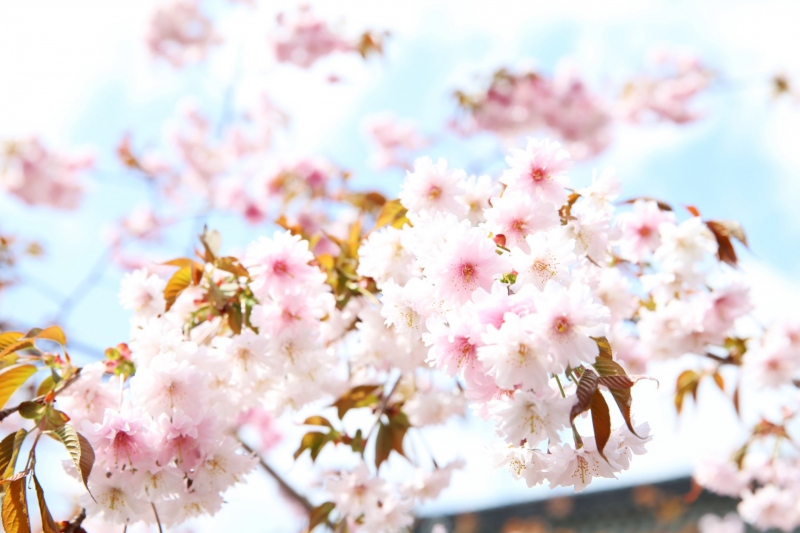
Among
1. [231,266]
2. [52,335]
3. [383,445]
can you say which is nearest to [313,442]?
[383,445]

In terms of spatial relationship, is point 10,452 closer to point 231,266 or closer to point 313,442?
point 231,266

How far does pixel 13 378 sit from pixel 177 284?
348 millimetres

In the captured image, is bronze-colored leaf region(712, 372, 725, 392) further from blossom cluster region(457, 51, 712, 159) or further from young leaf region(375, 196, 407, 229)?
blossom cluster region(457, 51, 712, 159)

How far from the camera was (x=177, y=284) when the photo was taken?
133cm

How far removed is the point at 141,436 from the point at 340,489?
2.22ft

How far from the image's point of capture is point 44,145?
5.18 meters

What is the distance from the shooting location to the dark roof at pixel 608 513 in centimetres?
782

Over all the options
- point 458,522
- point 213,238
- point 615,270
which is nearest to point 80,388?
point 213,238

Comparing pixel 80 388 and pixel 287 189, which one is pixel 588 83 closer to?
pixel 287 189

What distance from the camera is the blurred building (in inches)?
308

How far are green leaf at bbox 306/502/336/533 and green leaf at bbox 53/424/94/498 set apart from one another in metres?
0.77

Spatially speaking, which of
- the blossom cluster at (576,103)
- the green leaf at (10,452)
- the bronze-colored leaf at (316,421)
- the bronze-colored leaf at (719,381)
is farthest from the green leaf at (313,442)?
the blossom cluster at (576,103)

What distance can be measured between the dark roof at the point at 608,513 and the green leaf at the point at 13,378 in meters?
7.26

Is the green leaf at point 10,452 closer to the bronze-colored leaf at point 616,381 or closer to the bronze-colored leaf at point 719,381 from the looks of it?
the bronze-colored leaf at point 616,381
